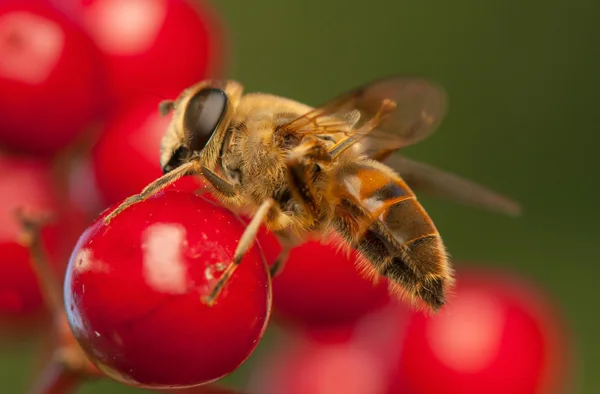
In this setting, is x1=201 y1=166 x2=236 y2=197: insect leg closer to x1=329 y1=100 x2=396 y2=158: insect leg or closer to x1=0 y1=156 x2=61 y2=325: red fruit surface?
x1=329 y1=100 x2=396 y2=158: insect leg

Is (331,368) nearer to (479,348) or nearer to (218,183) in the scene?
(479,348)

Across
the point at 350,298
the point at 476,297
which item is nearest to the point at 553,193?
the point at 476,297

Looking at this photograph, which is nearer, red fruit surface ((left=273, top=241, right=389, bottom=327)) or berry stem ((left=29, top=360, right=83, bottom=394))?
berry stem ((left=29, top=360, right=83, bottom=394))

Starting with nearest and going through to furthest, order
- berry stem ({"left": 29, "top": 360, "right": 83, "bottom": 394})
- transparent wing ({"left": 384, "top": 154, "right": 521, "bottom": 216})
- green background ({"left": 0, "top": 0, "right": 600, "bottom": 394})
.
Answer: berry stem ({"left": 29, "top": 360, "right": 83, "bottom": 394}) → transparent wing ({"left": 384, "top": 154, "right": 521, "bottom": 216}) → green background ({"left": 0, "top": 0, "right": 600, "bottom": 394})

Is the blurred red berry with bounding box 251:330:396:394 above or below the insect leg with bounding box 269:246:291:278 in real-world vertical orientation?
below

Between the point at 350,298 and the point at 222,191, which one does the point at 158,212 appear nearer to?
the point at 222,191

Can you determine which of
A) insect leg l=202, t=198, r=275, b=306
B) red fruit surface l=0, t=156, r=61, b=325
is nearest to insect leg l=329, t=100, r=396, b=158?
insect leg l=202, t=198, r=275, b=306

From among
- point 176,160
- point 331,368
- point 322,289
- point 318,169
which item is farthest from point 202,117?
point 331,368

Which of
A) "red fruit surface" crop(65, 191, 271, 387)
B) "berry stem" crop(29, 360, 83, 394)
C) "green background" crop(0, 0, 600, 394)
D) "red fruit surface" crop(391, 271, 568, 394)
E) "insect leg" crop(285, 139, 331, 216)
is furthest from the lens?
"green background" crop(0, 0, 600, 394)
